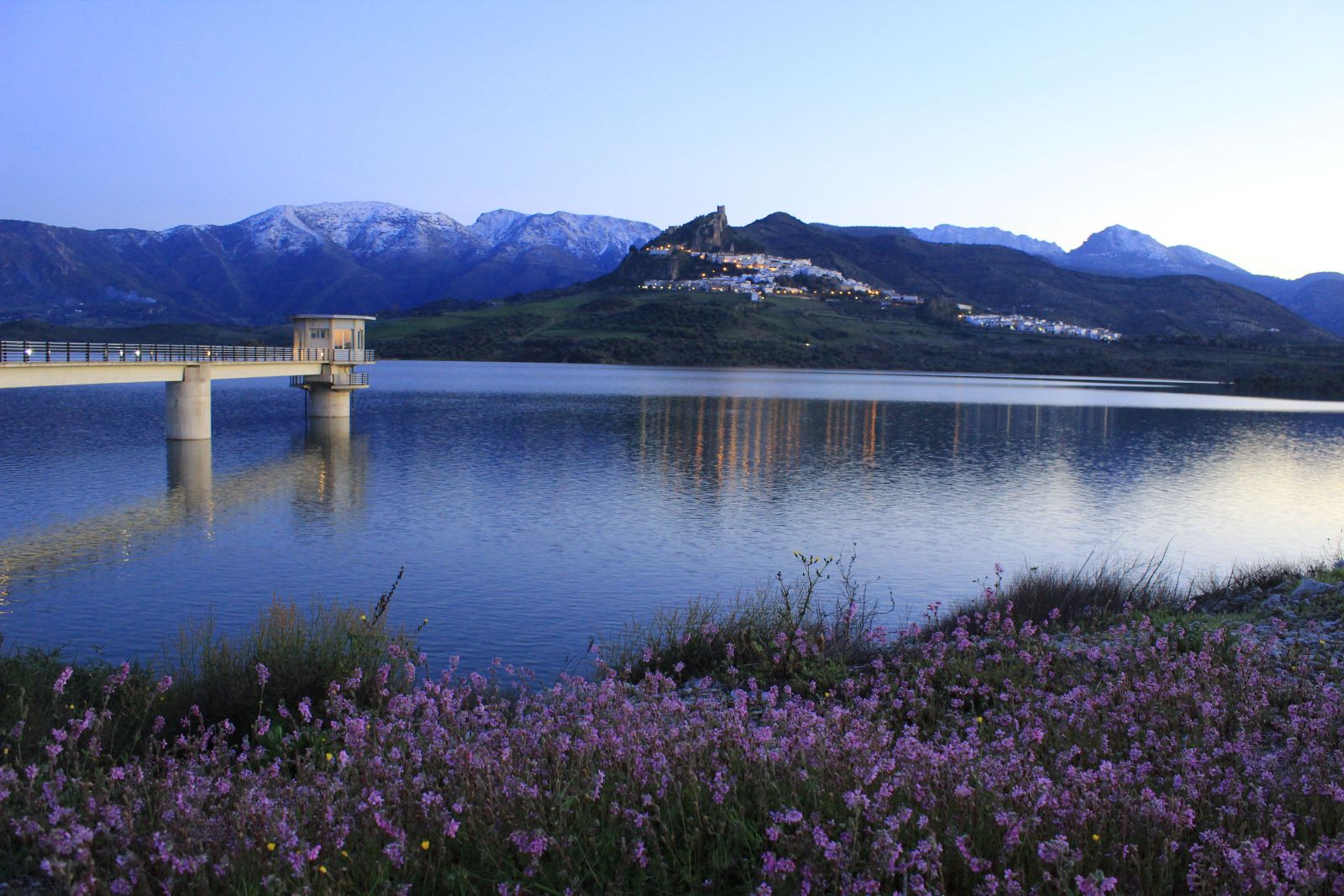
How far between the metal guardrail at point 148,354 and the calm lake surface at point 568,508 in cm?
276

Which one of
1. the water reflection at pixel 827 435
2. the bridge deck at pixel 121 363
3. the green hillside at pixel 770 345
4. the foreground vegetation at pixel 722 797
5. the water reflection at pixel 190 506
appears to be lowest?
the water reflection at pixel 190 506

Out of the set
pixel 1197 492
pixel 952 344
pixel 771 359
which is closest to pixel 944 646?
pixel 1197 492

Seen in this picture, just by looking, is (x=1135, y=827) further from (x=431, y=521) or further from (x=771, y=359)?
(x=771, y=359)

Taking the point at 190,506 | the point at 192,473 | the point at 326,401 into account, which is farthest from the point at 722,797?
the point at 326,401

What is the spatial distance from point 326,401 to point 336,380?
1.15 metres

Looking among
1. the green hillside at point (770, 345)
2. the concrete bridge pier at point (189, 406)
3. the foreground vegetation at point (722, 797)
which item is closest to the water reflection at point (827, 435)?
the concrete bridge pier at point (189, 406)

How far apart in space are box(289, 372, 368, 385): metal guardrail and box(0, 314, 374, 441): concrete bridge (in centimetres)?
4

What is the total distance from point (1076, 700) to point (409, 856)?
13.2 feet

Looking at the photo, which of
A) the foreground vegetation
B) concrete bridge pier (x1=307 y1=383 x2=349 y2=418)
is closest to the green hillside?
concrete bridge pier (x1=307 y1=383 x2=349 y2=418)

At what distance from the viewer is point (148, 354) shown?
33062 mm

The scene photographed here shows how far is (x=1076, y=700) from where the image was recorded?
6.14 metres

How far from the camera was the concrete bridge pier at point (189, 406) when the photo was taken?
34188 mm

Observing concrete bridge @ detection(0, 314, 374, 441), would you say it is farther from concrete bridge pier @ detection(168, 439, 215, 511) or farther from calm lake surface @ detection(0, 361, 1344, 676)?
calm lake surface @ detection(0, 361, 1344, 676)

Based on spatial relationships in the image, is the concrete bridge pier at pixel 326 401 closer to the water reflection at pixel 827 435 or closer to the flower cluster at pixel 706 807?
the water reflection at pixel 827 435
